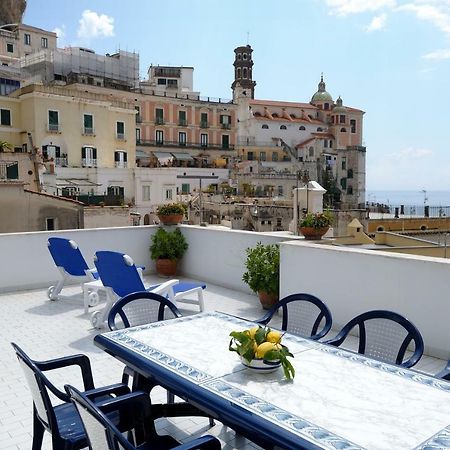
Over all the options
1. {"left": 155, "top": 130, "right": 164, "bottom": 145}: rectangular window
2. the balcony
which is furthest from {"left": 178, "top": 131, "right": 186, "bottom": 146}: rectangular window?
{"left": 155, "top": 130, "right": 164, "bottom": 145}: rectangular window

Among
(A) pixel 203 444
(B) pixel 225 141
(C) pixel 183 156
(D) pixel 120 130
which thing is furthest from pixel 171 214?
(B) pixel 225 141

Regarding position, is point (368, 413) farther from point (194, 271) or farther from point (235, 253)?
point (194, 271)

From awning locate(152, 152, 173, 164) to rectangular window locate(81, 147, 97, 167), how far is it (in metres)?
14.7

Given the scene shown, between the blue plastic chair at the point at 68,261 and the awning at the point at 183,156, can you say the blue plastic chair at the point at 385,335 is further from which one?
the awning at the point at 183,156

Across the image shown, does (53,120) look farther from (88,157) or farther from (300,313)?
(300,313)

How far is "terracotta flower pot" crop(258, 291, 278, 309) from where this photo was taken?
7109 millimetres

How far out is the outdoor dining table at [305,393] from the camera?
199cm

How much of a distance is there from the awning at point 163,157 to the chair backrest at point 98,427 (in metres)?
48.3

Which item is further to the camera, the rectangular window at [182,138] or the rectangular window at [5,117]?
the rectangular window at [182,138]

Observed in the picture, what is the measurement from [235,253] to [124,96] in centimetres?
4237

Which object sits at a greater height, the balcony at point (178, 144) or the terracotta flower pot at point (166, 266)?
the balcony at point (178, 144)

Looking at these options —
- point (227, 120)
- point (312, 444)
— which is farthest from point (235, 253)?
point (227, 120)

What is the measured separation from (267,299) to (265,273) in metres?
0.40

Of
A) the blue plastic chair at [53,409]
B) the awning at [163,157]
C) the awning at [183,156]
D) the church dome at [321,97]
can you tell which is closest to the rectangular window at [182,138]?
the awning at [183,156]
